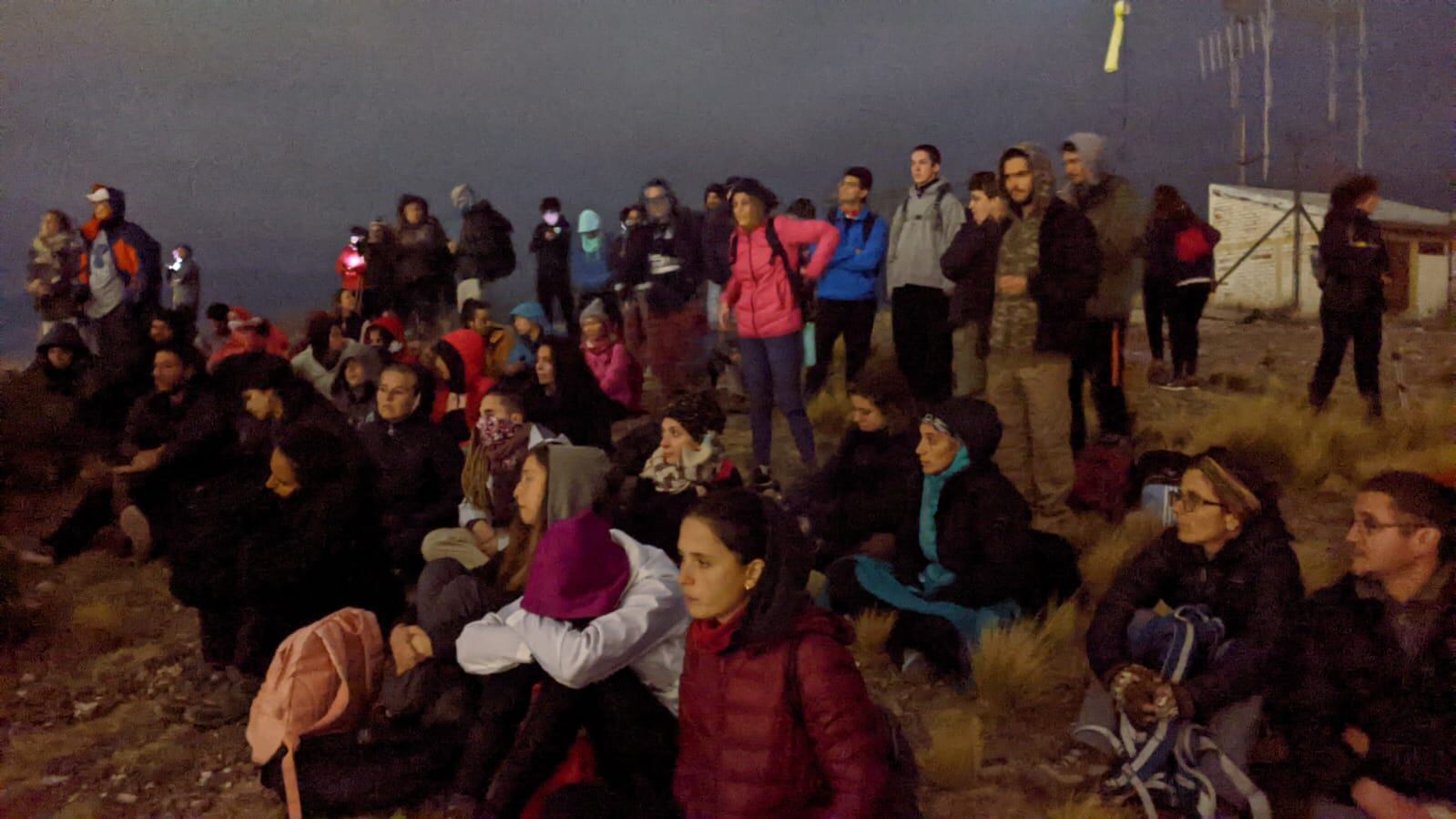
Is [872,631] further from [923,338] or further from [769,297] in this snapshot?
[923,338]

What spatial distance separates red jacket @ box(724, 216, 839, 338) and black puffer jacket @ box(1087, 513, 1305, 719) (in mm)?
2620

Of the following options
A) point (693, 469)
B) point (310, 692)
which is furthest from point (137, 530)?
point (693, 469)

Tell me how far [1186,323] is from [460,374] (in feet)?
15.1

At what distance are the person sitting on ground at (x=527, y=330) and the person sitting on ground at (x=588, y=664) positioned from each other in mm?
3681

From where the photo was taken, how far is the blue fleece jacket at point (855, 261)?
5.80 metres

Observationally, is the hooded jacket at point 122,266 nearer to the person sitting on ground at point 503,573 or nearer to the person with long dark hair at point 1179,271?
the person sitting on ground at point 503,573

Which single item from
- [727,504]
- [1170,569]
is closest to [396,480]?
[727,504]

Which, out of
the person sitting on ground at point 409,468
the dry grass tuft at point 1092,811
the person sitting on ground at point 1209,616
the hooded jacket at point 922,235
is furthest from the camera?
the hooded jacket at point 922,235

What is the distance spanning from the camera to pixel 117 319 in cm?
725

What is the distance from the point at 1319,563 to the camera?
3.99m

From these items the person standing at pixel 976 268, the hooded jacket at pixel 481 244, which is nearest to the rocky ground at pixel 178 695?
the person standing at pixel 976 268

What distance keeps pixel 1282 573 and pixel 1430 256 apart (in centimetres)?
401

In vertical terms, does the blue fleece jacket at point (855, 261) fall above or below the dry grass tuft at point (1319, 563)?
above

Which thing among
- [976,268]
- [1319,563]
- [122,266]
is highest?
[122,266]
